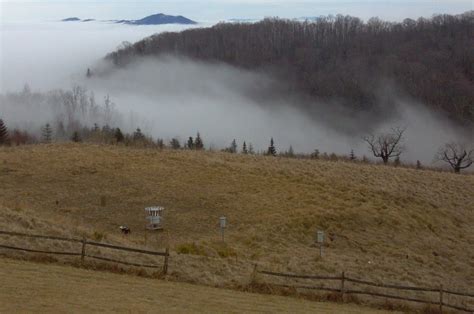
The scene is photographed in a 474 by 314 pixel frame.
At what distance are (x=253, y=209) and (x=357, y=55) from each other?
458ft

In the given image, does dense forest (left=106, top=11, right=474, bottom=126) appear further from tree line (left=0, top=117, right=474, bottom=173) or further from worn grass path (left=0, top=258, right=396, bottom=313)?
worn grass path (left=0, top=258, right=396, bottom=313)

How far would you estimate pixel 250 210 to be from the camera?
2711cm

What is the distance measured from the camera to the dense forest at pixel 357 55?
14888cm

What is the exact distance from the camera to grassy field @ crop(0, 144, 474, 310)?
21.1 metres

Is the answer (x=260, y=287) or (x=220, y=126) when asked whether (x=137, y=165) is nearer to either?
(x=260, y=287)

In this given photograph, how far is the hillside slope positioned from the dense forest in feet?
388

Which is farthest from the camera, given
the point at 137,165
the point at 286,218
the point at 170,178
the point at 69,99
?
the point at 69,99

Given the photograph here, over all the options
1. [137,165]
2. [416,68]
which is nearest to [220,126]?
[416,68]

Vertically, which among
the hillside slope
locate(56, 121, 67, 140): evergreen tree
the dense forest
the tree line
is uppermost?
the dense forest

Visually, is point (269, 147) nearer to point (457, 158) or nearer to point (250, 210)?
point (457, 158)

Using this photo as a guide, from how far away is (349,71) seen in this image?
516 feet

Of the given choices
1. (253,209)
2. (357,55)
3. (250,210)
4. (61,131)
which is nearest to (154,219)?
(250,210)

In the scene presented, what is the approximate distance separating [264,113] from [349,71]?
30124 millimetres

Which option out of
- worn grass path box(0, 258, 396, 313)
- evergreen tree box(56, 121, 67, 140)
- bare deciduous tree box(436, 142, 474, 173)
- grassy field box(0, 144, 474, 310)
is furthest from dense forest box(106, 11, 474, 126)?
worn grass path box(0, 258, 396, 313)
